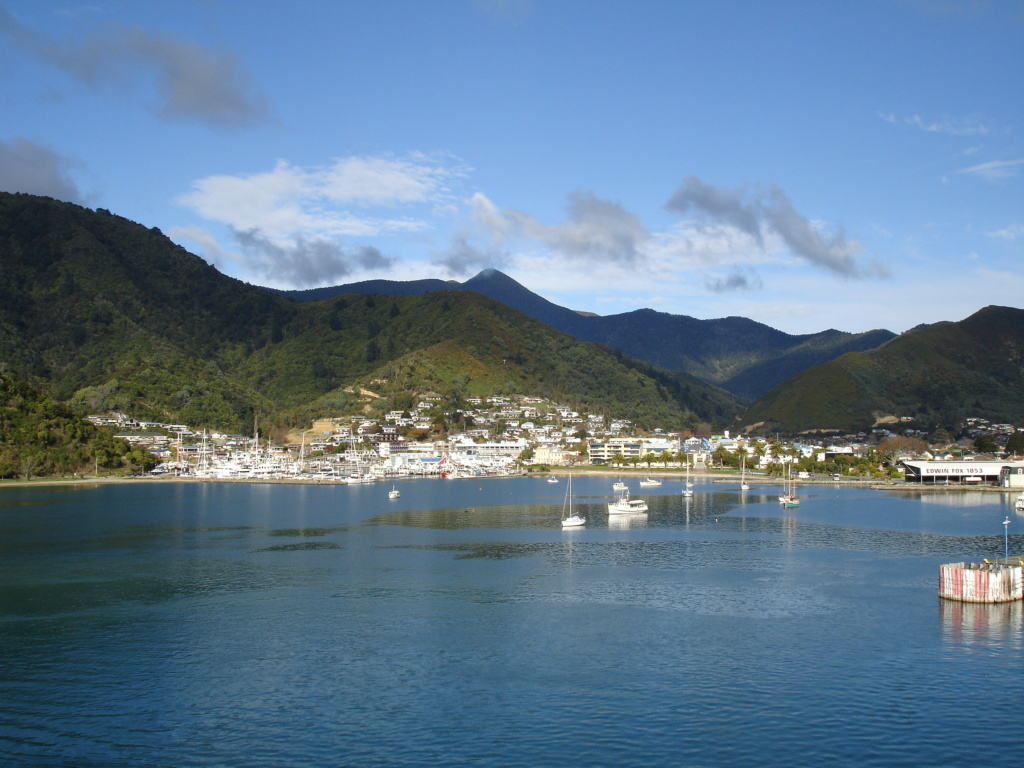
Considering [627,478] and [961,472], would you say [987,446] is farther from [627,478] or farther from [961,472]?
[627,478]

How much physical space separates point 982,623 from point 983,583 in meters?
3.54

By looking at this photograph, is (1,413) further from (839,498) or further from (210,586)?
(839,498)

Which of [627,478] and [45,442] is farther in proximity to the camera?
[627,478]

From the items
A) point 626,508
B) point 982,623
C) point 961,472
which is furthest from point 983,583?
point 961,472

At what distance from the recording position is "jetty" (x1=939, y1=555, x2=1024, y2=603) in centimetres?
3784

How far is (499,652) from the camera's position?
102 feet

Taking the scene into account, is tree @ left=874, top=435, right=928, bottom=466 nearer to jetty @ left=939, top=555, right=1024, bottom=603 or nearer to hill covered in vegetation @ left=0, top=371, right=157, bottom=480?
hill covered in vegetation @ left=0, top=371, right=157, bottom=480

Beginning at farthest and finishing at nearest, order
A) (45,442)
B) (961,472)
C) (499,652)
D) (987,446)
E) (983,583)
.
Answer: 1. (987,446)
2. (961,472)
3. (45,442)
4. (983,583)
5. (499,652)

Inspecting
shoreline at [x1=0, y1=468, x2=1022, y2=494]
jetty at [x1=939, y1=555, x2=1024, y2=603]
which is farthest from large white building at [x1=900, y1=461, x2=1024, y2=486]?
jetty at [x1=939, y1=555, x2=1024, y2=603]

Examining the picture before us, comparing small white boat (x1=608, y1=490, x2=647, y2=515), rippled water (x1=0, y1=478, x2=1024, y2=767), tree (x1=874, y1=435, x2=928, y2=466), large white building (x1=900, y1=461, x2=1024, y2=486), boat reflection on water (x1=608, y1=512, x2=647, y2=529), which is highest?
tree (x1=874, y1=435, x2=928, y2=466)

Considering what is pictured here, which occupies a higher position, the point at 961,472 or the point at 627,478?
the point at 961,472

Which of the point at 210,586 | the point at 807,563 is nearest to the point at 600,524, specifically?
the point at 807,563

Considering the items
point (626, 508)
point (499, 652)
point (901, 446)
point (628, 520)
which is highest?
point (901, 446)

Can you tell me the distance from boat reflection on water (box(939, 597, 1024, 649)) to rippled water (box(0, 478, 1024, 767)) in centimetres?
16
